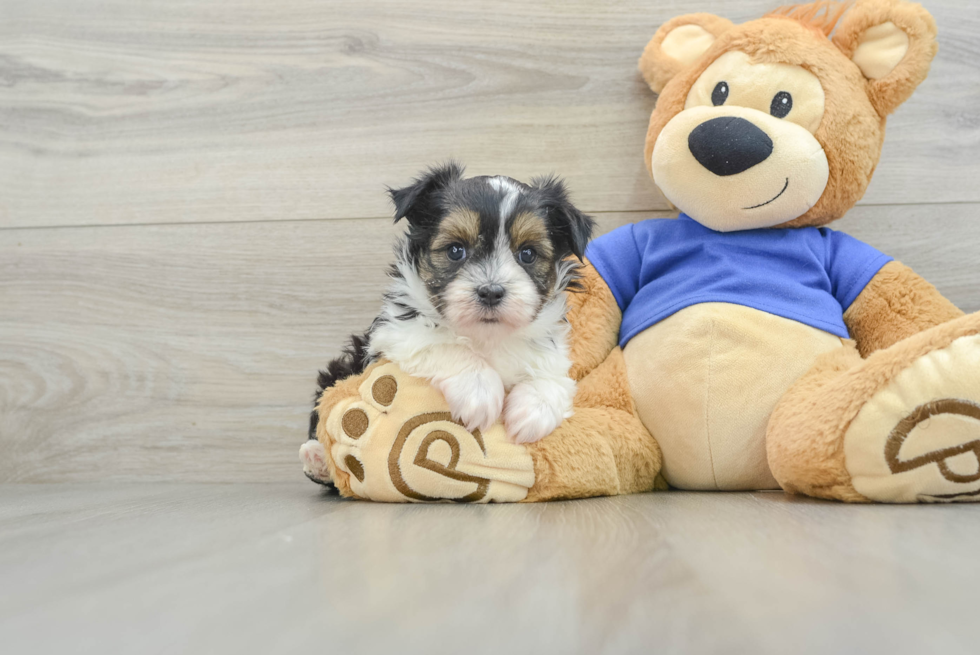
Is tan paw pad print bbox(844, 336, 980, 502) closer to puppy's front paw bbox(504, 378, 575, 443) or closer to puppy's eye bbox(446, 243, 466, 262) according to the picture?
puppy's front paw bbox(504, 378, 575, 443)

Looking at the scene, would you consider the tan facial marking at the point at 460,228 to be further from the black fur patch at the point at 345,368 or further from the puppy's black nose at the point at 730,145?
the puppy's black nose at the point at 730,145

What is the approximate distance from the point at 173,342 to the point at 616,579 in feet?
5.42

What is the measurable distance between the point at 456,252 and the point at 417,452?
0.40 m

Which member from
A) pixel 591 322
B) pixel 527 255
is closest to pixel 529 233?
pixel 527 255

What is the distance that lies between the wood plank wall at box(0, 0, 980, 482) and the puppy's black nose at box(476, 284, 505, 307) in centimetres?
72

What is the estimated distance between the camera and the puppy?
1253 mm

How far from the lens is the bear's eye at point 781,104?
1.43 metres

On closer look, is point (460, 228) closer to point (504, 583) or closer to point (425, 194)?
point (425, 194)

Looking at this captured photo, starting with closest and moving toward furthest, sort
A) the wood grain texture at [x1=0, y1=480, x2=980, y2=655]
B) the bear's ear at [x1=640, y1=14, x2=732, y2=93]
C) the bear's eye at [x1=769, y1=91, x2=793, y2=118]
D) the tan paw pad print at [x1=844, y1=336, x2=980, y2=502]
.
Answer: the wood grain texture at [x1=0, y1=480, x2=980, y2=655], the tan paw pad print at [x1=844, y1=336, x2=980, y2=502], the bear's eye at [x1=769, y1=91, x2=793, y2=118], the bear's ear at [x1=640, y1=14, x2=732, y2=93]

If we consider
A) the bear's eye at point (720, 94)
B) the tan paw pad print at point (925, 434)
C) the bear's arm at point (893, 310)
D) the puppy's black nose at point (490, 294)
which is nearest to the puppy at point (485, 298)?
the puppy's black nose at point (490, 294)

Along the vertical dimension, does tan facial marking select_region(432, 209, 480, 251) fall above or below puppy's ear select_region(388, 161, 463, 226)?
below

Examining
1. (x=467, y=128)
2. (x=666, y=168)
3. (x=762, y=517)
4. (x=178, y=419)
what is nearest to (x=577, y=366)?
(x=666, y=168)

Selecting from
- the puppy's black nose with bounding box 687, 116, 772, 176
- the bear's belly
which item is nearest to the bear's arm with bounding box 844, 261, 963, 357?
the bear's belly

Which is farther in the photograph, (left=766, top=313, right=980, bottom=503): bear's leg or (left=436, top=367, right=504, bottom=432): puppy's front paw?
(left=436, top=367, right=504, bottom=432): puppy's front paw
